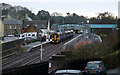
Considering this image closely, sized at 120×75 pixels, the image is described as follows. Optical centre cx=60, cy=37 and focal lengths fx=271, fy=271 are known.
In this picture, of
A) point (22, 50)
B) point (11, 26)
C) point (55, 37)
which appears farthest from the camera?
point (11, 26)

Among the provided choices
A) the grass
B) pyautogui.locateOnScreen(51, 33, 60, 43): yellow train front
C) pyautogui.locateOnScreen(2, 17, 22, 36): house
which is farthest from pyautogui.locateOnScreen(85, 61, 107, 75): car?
pyautogui.locateOnScreen(2, 17, 22, 36): house

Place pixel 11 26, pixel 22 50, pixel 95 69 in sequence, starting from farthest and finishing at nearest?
1. pixel 11 26
2. pixel 22 50
3. pixel 95 69

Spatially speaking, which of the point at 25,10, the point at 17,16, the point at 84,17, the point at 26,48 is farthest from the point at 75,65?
the point at 84,17

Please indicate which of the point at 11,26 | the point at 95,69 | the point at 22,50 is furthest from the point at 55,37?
the point at 95,69

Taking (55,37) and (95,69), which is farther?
(55,37)

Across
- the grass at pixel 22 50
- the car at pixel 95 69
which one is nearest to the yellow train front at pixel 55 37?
the grass at pixel 22 50

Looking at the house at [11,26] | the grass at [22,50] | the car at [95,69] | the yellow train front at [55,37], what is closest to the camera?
the car at [95,69]

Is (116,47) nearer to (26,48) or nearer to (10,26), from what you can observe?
(26,48)

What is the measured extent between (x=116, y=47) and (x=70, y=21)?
95981 millimetres

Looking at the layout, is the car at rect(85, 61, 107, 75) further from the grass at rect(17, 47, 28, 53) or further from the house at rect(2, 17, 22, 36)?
the house at rect(2, 17, 22, 36)

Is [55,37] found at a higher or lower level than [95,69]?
higher

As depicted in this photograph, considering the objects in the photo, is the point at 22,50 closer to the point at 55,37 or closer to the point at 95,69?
the point at 55,37

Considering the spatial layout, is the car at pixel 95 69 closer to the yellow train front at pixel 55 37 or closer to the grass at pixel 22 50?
the grass at pixel 22 50

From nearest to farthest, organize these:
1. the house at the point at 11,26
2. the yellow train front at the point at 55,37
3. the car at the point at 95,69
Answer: the car at the point at 95,69 → the yellow train front at the point at 55,37 → the house at the point at 11,26
